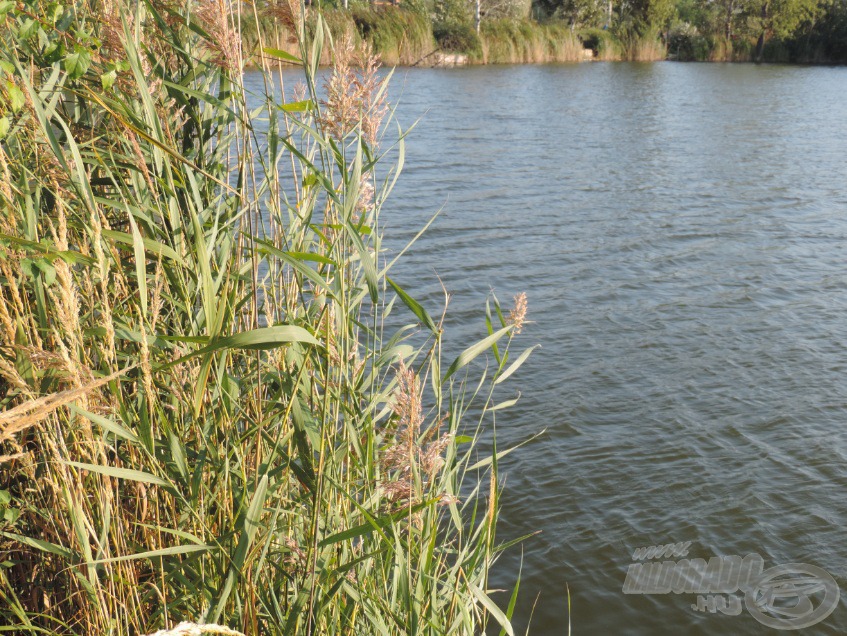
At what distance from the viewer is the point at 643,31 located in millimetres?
38531

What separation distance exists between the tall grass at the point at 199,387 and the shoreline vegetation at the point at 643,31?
29.4 meters

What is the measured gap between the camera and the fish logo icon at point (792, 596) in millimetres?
3699

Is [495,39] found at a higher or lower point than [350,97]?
higher

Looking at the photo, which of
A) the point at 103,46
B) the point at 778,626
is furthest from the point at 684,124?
the point at 103,46

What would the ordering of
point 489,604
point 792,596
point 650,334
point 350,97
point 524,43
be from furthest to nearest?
point 524,43
point 650,334
point 792,596
point 489,604
point 350,97

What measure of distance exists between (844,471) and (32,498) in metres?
4.35

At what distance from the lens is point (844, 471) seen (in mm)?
4707

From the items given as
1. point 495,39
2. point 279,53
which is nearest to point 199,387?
point 279,53

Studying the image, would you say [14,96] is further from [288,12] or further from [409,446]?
[409,446]

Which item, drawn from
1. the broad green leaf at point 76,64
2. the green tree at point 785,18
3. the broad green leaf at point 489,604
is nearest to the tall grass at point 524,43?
the green tree at point 785,18

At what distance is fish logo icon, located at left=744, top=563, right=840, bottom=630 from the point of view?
3.70 meters

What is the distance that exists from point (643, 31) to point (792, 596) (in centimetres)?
3880

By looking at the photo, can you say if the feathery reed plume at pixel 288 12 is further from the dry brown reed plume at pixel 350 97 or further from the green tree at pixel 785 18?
the green tree at pixel 785 18

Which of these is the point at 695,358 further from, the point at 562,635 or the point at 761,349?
the point at 562,635
